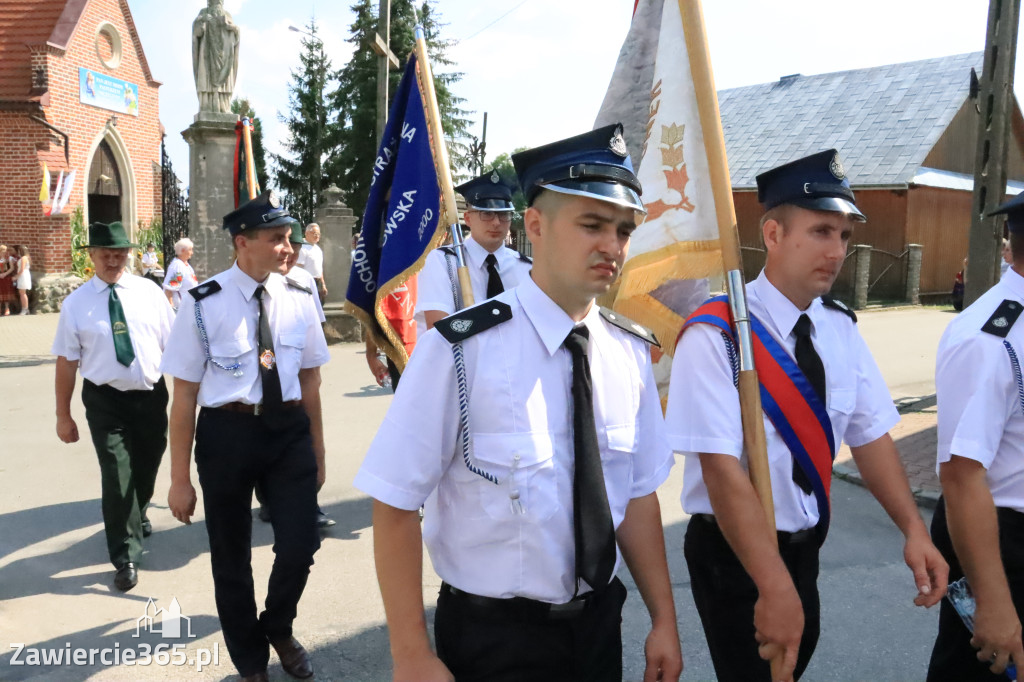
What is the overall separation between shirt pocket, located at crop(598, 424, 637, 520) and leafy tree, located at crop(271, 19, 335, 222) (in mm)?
47491

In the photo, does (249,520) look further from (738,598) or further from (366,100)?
(366,100)

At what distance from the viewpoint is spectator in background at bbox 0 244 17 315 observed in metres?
20.2

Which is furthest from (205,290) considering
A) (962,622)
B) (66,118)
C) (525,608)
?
(66,118)

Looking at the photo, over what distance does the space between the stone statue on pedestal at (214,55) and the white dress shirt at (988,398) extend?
12.2 meters

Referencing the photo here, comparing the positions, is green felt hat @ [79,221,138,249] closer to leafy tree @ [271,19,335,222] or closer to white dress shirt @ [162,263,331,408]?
white dress shirt @ [162,263,331,408]

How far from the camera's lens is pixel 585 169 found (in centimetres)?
205

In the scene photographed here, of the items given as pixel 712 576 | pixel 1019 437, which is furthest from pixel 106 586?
pixel 1019 437

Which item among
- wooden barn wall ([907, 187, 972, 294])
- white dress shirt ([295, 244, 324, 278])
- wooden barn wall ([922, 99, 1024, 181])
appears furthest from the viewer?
wooden barn wall ([922, 99, 1024, 181])

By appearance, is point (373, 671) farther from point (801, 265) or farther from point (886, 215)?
point (886, 215)

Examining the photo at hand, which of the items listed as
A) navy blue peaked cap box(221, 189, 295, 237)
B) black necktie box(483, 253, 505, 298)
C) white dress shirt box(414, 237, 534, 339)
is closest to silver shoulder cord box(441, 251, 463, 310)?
white dress shirt box(414, 237, 534, 339)

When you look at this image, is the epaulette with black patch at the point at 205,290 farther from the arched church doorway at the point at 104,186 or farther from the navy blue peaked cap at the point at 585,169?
the arched church doorway at the point at 104,186

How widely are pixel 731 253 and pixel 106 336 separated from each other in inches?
179

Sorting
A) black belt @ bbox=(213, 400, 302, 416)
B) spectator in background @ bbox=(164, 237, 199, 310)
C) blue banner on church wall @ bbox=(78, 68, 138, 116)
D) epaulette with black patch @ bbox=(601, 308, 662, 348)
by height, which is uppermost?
blue banner on church wall @ bbox=(78, 68, 138, 116)

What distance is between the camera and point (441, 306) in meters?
5.04
